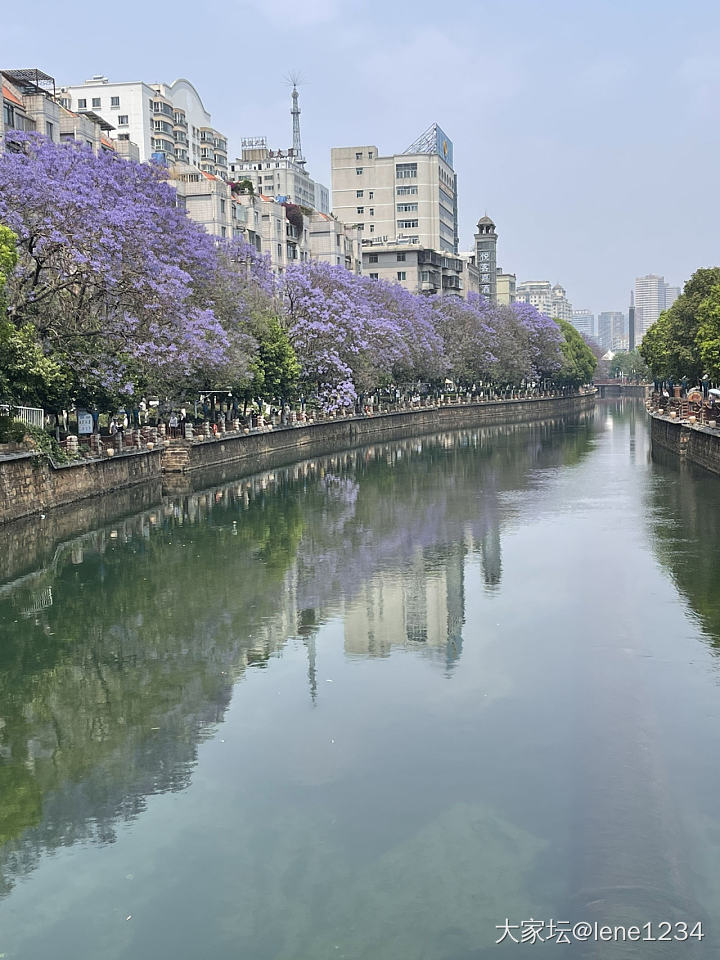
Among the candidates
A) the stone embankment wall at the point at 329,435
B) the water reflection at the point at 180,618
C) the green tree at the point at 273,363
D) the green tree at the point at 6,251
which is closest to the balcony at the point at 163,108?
the stone embankment wall at the point at 329,435

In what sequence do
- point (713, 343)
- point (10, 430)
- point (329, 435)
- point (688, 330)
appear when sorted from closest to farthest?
1. point (10, 430)
2. point (713, 343)
3. point (688, 330)
4. point (329, 435)

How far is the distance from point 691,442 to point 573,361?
101 metres

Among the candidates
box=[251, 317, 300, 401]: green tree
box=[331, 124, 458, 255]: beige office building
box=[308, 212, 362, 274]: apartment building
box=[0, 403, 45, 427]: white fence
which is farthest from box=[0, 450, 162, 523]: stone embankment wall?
box=[331, 124, 458, 255]: beige office building

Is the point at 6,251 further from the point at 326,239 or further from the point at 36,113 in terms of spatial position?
the point at 326,239

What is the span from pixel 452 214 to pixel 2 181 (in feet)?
445

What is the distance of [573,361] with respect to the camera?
16488cm

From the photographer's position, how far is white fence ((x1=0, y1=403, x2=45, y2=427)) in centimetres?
4056

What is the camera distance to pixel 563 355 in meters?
158

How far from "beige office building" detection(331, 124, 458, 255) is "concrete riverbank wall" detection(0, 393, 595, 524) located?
133ft

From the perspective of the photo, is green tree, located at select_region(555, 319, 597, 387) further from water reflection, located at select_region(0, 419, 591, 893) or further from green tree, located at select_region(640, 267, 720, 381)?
water reflection, located at select_region(0, 419, 591, 893)

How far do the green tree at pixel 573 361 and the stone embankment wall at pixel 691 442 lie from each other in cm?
7377

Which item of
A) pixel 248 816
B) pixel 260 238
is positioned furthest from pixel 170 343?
pixel 260 238

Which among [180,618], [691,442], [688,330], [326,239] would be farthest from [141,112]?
[180,618]

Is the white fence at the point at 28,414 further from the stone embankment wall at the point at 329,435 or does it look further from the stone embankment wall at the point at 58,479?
the stone embankment wall at the point at 329,435
